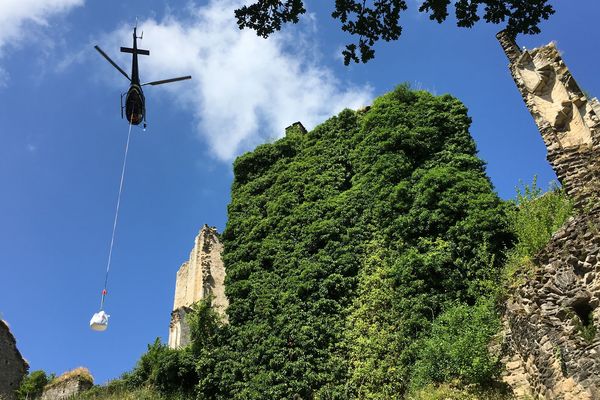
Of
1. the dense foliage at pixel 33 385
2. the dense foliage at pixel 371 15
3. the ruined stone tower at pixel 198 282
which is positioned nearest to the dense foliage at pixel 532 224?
the dense foliage at pixel 371 15

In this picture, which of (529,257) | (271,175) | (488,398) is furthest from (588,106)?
(271,175)

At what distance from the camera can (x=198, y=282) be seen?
2339 cm

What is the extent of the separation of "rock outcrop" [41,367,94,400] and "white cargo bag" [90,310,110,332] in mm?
7895

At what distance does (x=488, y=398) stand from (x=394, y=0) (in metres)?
7.71

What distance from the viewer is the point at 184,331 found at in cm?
2289

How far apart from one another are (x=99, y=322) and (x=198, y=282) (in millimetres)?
8863

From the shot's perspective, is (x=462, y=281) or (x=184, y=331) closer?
(x=462, y=281)

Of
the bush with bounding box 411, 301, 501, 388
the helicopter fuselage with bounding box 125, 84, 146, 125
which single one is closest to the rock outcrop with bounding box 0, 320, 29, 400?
the helicopter fuselage with bounding box 125, 84, 146, 125

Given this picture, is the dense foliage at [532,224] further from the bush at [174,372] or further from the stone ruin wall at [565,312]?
the bush at [174,372]

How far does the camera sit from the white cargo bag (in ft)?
47.7

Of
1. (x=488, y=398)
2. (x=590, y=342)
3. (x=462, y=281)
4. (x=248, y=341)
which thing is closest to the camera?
(x=590, y=342)

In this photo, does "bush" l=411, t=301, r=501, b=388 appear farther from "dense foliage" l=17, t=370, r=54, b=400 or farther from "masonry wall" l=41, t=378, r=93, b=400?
"dense foliage" l=17, t=370, r=54, b=400

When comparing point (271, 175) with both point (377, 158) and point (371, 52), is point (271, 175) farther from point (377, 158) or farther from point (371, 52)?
point (371, 52)

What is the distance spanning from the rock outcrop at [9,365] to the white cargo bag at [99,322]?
34.3ft
